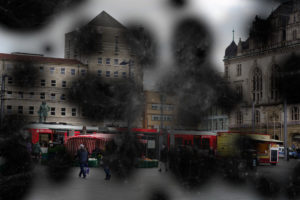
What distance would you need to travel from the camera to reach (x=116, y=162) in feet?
9.02

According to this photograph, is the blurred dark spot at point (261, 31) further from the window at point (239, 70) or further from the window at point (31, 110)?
the window at point (31, 110)

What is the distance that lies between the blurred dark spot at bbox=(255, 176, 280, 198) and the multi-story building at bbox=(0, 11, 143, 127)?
4.59 ft

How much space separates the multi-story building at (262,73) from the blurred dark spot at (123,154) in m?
0.69

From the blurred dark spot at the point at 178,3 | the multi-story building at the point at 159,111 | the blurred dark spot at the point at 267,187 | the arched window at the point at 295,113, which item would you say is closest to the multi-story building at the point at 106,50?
the multi-story building at the point at 159,111

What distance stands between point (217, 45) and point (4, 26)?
1352 mm

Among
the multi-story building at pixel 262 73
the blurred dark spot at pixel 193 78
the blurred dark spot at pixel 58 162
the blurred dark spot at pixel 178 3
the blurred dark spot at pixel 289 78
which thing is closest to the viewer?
the blurred dark spot at pixel 193 78

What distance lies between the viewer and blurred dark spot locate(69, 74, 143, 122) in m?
2.45

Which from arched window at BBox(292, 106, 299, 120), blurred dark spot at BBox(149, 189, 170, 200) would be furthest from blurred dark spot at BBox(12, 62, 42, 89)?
arched window at BBox(292, 106, 299, 120)

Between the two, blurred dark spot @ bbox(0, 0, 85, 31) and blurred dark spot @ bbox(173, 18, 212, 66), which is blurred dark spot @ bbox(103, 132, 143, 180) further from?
blurred dark spot @ bbox(0, 0, 85, 31)

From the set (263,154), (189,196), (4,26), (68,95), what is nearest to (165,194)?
(189,196)

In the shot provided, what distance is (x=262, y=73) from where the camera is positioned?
2988 mm

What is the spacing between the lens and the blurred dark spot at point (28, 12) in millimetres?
2217

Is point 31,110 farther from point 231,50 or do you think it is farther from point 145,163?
point 231,50

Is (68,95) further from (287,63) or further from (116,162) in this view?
(287,63)
